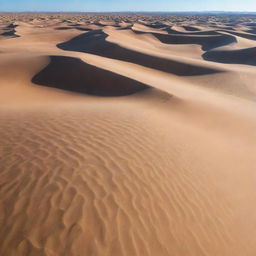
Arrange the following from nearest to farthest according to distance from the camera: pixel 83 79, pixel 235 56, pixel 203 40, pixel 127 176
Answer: pixel 127 176 → pixel 83 79 → pixel 235 56 → pixel 203 40

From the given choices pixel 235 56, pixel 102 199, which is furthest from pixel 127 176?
pixel 235 56

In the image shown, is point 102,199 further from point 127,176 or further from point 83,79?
point 83,79

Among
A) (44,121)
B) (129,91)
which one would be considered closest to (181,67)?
(129,91)

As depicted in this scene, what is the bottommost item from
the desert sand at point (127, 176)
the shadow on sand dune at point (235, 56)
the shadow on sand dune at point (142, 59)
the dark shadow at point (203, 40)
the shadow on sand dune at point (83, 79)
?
the dark shadow at point (203, 40)

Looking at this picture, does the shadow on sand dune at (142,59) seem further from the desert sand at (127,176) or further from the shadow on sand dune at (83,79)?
the desert sand at (127,176)

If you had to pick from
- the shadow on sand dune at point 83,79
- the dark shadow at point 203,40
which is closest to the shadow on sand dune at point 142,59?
the shadow on sand dune at point 83,79

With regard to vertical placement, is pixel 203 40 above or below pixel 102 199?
below
